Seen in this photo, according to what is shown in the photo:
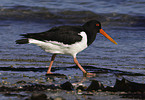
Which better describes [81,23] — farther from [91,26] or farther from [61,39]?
[61,39]

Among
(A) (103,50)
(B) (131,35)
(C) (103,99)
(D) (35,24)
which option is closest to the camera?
(C) (103,99)

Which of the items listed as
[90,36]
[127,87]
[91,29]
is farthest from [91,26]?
[127,87]

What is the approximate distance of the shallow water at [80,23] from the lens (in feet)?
22.9

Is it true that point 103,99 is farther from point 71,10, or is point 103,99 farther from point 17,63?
point 71,10

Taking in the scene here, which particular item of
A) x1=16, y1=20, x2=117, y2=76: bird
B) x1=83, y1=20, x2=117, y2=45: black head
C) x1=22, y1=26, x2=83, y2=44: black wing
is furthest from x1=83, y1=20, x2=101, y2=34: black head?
x1=22, y1=26, x2=83, y2=44: black wing

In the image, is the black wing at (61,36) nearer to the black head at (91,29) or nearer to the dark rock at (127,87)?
the black head at (91,29)

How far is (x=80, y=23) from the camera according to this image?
1389 centimetres

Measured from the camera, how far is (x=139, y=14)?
14.4 meters

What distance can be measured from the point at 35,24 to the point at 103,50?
222 inches

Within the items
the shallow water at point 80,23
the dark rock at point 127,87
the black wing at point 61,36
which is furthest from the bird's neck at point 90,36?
the dark rock at point 127,87

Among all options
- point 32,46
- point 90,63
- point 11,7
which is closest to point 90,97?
point 90,63

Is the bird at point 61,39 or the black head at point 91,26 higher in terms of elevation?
the black head at point 91,26

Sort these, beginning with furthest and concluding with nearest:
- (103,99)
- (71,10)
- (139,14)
A: (71,10)
(139,14)
(103,99)

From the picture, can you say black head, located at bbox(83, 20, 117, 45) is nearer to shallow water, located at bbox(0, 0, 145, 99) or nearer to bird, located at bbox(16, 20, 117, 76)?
bird, located at bbox(16, 20, 117, 76)
